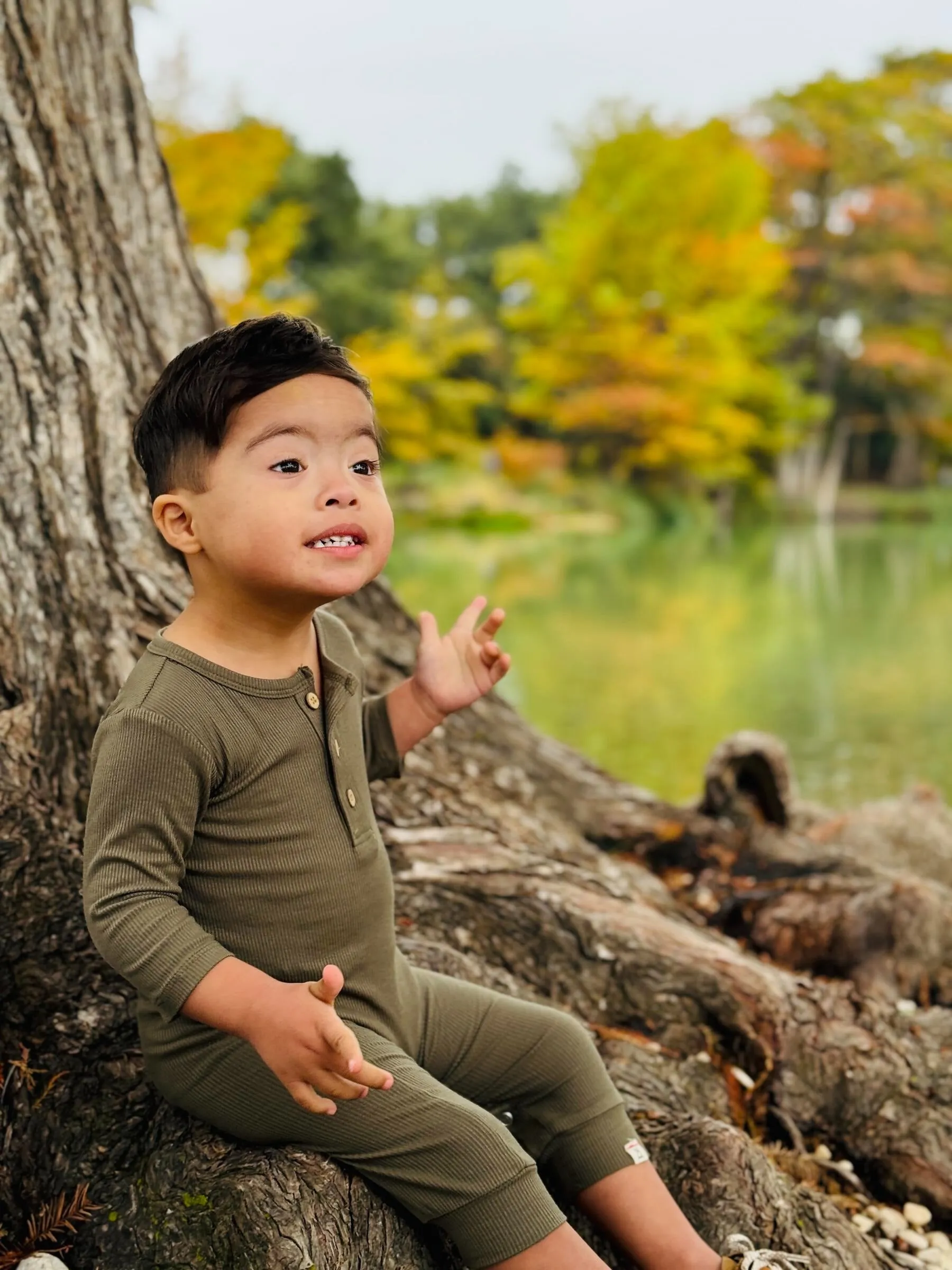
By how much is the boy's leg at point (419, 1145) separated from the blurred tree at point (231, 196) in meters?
11.8

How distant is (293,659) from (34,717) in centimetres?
46

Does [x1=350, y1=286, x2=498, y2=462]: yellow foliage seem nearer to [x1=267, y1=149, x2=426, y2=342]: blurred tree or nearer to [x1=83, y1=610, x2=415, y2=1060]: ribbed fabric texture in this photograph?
[x1=267, y1=149, x2=426, y2=342]: blurred tree

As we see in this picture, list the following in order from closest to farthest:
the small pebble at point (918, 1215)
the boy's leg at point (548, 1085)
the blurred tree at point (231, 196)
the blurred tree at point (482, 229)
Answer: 1. the boy's leg at point (548, 1085)
2. the small pebble at point (918, 1215)
3. the blurred tree at point (231, 196)
4. the blurred tree at point (482, 229)

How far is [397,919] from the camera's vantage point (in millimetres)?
1775

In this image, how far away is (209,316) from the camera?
2.26m

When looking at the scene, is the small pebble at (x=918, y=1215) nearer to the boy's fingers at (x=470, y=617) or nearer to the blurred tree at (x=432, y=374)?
the boy's fingers at (x=470, y=617)

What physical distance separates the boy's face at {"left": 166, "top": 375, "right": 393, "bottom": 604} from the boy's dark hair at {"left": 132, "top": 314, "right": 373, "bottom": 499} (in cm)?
1

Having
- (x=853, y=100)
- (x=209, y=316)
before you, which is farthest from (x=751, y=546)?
(x=209, y=316)

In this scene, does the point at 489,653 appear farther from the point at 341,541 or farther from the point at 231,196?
the point at 231,196

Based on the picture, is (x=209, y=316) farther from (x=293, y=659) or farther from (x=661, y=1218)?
(x=661, y=1218)

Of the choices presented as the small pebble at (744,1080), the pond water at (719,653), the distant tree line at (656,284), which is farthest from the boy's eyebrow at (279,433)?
the distant tree line at (656,284)

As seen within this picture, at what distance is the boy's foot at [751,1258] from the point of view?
1.21m

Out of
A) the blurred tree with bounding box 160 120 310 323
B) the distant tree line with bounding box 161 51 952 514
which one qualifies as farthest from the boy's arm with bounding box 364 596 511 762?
the distant tree line with bounding box 161 51 952 514

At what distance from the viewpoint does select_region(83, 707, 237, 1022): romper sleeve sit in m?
1.07
